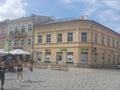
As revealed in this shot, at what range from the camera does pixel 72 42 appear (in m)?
44.7

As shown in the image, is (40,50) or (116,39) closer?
(40,50)

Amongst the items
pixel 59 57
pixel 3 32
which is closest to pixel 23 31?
pixel 3 32

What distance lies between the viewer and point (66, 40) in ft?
149

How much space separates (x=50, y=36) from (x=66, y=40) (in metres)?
4.31

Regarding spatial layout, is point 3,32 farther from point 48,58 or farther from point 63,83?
point 63,83

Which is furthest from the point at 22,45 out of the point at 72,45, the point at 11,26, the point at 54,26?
the point at 72,45

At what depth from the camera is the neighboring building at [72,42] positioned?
44.0 metres

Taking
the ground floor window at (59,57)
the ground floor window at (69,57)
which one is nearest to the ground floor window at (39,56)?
the ground floor window at (59,57)

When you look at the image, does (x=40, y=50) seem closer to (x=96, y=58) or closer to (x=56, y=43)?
(x=56, y=43)

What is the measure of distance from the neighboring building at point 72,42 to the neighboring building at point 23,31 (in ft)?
A: 5.63

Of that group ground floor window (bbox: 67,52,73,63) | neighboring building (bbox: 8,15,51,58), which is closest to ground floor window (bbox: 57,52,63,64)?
ground floor window (bbox: 67,52,73,63)

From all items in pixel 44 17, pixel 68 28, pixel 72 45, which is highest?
pixel 44 17

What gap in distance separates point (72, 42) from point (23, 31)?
14268 mm

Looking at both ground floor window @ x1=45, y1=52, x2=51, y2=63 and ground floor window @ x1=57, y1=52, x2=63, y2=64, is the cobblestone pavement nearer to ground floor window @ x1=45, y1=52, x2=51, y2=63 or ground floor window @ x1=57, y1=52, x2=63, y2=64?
Result: ground floor window @ x1=57, y1=52, x2=63, y2=64
